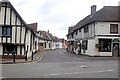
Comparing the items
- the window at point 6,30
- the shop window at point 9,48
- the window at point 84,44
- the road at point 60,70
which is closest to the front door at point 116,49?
the window at point 84,44

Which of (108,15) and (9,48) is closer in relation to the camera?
(9,48)

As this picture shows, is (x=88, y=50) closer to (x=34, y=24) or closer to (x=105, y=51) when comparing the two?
(x=105, y=51)

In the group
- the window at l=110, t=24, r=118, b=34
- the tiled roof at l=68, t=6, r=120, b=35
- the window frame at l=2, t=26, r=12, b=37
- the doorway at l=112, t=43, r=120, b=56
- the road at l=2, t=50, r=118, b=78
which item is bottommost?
the road at l=2, t=50, r=118, b=78

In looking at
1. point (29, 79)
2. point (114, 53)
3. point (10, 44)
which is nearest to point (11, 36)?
point (10, 44)

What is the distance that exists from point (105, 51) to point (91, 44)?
93.4 inches

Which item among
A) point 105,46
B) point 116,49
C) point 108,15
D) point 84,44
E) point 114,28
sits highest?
point 108,15

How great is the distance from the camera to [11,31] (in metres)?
17.3

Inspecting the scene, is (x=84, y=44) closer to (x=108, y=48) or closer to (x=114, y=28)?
(x=108, y=48)

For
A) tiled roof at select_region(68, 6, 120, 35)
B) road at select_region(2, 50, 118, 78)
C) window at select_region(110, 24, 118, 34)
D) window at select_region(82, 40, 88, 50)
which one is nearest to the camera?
road at select_region(2, 50, 118, 78)

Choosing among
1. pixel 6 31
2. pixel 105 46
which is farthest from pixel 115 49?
pixel 6 31

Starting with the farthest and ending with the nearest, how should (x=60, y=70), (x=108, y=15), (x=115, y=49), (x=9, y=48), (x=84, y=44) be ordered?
(x=84, y=44) → (x=108, y=15) → (x=115, y=49) → (x=9, y=48) → (x=60, y=70)

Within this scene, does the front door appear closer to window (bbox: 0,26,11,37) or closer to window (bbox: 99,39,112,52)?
window (bbox: 99,39,112,52)

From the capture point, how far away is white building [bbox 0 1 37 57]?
1697cm

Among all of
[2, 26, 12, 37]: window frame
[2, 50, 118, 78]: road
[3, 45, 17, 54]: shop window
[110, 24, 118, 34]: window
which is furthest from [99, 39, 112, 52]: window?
[2, 26, 12, 37]: window frame
